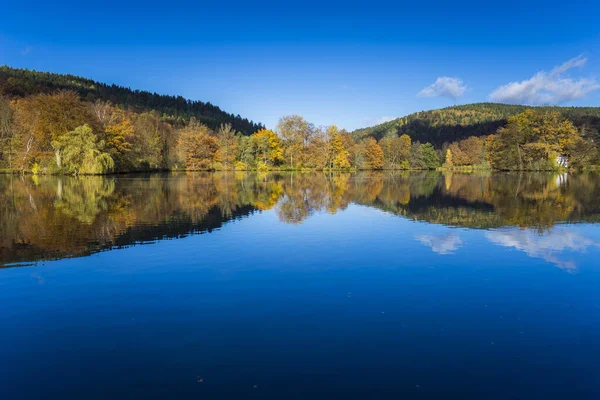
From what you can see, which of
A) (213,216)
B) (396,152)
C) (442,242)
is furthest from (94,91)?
(442,242)

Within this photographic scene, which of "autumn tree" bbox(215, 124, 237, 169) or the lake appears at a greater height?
"autumn tree" bbox(215, 124, 237, 169)

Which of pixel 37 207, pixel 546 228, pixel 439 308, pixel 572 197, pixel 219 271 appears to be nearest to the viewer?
pixel 439 308

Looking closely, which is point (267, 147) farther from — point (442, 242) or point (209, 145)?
point (442, 242)

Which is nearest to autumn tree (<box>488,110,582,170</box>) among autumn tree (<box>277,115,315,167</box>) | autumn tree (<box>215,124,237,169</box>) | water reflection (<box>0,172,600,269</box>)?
autumn tree (<box>277,115,315,167</box>)

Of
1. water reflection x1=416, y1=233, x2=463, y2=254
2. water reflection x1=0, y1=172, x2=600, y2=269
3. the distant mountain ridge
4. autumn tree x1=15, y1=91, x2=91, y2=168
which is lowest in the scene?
water reflection x1=416, y1=233, x2=463, y2=254

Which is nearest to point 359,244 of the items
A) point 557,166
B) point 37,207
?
point 37,207

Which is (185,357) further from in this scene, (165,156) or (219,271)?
(165,156)

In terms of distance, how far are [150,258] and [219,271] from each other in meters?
2.61

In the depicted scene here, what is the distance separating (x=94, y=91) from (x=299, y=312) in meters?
162

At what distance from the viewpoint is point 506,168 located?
3219 inches

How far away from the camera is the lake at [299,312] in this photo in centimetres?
521

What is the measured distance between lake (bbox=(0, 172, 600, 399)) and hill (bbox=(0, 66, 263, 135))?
8801 cm

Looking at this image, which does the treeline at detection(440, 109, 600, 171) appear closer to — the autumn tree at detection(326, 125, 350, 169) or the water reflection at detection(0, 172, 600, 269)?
the autumn tree at detection(326, 125, 350, 169)

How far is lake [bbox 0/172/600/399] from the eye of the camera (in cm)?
521
